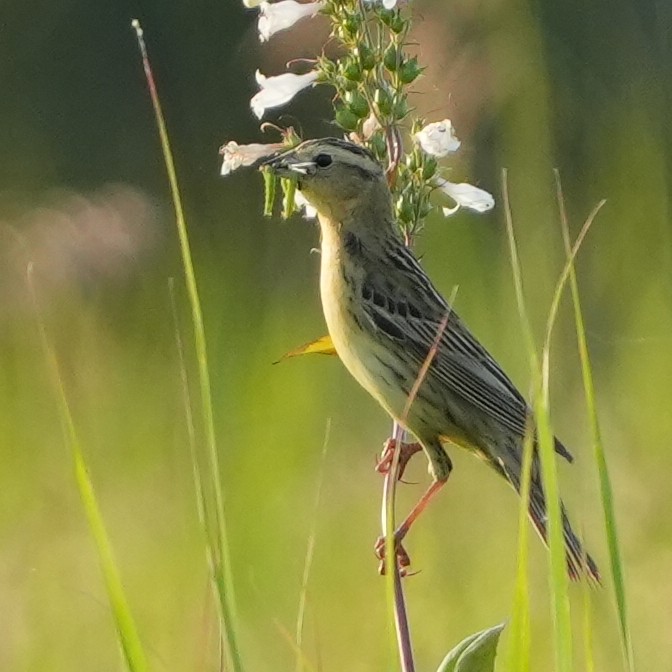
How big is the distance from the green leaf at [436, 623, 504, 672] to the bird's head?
85 centimetres

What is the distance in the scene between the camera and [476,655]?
2201 millimetres

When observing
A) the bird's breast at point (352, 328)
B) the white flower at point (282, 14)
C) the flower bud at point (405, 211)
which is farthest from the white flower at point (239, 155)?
the bird's breast at point (352, 328)

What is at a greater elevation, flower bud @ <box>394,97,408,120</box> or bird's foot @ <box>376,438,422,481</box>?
flower bud @ <box>394,97,408,120</box>

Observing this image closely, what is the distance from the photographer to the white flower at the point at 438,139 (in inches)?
101

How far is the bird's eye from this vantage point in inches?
119

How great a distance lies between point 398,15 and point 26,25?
5.15 m

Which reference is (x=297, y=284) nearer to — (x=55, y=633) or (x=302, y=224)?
(x=302, y=224)

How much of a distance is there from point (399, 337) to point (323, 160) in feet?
1.49

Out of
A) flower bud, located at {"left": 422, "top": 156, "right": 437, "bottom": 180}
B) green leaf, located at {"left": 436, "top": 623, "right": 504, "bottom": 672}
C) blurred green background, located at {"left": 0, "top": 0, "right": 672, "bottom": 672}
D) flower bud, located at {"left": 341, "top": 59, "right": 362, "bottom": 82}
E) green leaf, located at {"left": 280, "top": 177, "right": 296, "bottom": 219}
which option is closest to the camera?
green leaf, located at {"left": 436, "top": 623, "right": 504, "bottom": 672}

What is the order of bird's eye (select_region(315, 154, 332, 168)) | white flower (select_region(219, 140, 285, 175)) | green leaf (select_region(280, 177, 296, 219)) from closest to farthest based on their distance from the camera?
white flower (select_region(219, 140, 285, 175)), green leaf (select_region(280, 177, 296, 219)), bird's eye (select_region(315, 154, 332, 168))

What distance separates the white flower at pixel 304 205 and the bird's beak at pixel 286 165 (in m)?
0.16

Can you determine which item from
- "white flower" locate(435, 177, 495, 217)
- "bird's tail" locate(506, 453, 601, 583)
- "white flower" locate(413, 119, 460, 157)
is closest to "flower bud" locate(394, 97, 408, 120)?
"white flower" locate(413, 119, 460, 157)

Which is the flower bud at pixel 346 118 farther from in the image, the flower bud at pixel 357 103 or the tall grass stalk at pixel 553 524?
the tall grass stalk at pixel 553 524

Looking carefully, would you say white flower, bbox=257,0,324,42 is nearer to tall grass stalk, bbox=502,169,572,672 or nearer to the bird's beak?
the bird's beak
